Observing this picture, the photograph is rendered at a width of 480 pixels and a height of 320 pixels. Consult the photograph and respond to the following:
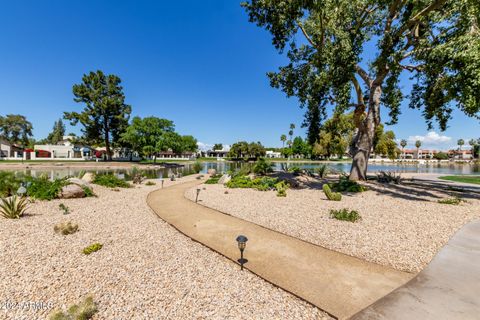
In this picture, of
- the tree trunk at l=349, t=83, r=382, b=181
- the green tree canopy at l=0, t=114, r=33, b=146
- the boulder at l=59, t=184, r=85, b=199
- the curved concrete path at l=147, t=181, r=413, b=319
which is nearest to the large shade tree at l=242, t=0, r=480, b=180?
the tree trunk at l=349, t=83, r=382, b=181

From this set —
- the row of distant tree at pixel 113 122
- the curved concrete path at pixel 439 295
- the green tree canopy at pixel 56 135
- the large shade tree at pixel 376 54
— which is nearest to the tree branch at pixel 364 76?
the large shade tree at pixel 376 54

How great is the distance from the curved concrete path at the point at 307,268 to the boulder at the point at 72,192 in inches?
272

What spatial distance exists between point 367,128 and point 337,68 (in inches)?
222

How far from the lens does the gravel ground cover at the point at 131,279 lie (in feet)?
10.2

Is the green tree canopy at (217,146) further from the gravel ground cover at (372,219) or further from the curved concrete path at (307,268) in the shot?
the curved concrete path at (307,268)

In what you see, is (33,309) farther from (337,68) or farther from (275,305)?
(337,68)

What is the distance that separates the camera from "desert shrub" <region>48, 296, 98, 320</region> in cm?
271

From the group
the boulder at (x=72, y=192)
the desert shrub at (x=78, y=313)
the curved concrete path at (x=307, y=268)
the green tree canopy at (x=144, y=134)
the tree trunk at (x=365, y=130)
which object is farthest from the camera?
the green tree canopy at (x=144, y=134)

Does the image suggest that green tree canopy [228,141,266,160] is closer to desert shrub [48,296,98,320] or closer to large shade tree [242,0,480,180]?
large shade tree [242,0,480,180]

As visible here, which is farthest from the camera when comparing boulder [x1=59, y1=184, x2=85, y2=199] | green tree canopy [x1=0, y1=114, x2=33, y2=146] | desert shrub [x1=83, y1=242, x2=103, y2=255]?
green tree canopy [x1=0, y1=114, x2=33, y2=146]

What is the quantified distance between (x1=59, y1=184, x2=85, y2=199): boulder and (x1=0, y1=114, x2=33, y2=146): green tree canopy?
85550 millimetres

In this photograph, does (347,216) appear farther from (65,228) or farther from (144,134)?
(144,134)

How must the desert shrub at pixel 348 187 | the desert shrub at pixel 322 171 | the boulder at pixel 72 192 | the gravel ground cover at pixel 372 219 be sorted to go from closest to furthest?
the gravel ground cover at pixel 372 219, the boulder at pixel 72 192, the desert shrub at pixel 348 187, the desert shrub at pixel 322 171

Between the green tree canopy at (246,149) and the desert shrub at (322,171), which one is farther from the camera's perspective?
the green tree canopy at (246,149)
